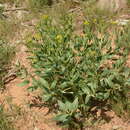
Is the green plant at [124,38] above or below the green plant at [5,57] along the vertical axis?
above

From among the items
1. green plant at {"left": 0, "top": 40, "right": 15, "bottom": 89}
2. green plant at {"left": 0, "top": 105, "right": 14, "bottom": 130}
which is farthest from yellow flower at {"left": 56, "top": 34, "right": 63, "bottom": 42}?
green plant at {"left": 0, "top": 40, "right": 15, "bottom": 89}

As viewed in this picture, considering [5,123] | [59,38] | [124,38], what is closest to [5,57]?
[5,123]

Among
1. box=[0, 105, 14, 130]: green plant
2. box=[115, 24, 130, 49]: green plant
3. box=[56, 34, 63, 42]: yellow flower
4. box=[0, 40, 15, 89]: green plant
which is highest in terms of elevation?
box=[56, 34, 63, 42]: yellow flower

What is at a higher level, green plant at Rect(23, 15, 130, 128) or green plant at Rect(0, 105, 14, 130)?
green plant at Rect(23, 15, 130, 128)

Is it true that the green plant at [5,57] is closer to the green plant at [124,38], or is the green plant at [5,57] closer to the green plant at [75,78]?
the green plant at [75,78]

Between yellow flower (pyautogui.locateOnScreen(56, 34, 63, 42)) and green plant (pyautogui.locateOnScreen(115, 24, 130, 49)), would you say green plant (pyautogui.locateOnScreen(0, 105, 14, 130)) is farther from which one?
green plant (pyautogui.locateOnScreen(115, 24, 130, 49))

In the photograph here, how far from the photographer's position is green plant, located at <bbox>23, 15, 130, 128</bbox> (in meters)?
2.47

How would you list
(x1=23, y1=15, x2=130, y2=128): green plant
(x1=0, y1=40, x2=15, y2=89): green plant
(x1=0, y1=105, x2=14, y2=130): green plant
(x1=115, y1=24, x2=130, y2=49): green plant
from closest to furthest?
(x1=23, y1=15, x2=130, y2=128): green plant → (x1=0, y1=105, x2=14, y2=130): green plant → (x1=115, y1=24, x2=130, y2=49): green plant → (x1=0, y1=40, x2=15, y2=89): green plant

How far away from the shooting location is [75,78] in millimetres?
2465

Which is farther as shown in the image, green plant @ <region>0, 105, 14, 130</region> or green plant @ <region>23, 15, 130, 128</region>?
green plant @ <region>0, 105, 14, 130</region>

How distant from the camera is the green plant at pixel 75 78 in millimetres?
2467

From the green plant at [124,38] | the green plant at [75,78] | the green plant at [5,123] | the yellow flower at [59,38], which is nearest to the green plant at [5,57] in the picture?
the green plant at [5,123]

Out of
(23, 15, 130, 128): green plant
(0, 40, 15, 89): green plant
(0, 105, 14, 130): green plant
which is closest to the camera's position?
(23, 15, 130, 128): green plant

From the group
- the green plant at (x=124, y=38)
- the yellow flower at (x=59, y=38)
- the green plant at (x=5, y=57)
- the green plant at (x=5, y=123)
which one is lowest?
the green plant at (x=5, y=123)
